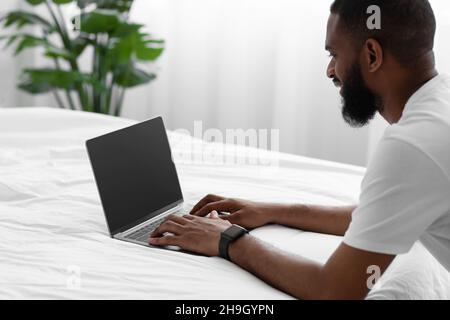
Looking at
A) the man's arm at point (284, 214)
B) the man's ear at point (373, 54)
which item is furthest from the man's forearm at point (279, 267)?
the man's ear at point (373, 54)

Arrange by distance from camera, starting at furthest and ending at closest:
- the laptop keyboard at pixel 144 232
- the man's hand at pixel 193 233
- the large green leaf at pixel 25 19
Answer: the large green leaf at pixel 25 19
the laptop keyboard at pixel 144 232
the man's hand at pixel 193 233

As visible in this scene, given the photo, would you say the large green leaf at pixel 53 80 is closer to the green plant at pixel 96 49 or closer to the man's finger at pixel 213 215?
the green plant at pixel 96 49

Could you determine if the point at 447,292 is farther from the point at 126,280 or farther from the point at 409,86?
the point at 126,280

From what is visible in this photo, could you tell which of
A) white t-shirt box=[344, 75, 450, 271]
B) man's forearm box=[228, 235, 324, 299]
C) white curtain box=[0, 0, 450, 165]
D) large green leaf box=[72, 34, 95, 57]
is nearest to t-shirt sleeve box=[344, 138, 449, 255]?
white t-shirt box=[344, 75, 450, 271]

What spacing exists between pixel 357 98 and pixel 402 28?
5.9 inches

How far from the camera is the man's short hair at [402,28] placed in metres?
1.13

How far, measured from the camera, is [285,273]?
1.12m

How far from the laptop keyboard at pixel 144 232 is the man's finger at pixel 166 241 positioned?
5 cm

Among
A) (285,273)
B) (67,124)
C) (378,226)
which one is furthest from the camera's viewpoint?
(67,124)

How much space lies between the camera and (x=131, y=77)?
2992 mm

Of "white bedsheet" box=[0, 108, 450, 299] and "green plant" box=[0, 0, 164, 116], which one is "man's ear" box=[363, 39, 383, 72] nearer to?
"white bedsheet" box=[0, 108, 450, 299]

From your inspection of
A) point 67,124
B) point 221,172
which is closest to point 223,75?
point 67,124

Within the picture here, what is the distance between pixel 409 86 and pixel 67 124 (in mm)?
1270

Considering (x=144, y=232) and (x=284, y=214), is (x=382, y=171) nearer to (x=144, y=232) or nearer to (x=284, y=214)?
(x=284, y=214)
